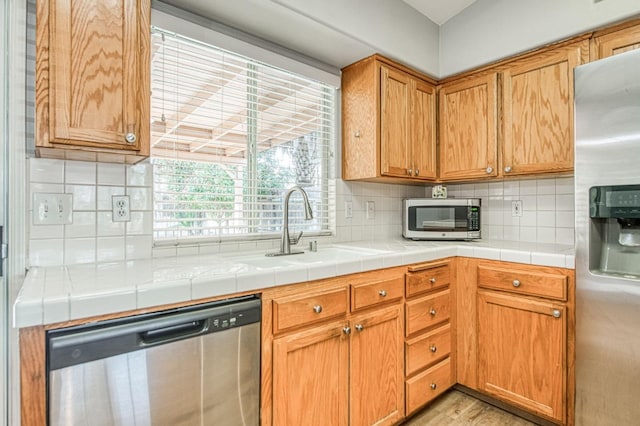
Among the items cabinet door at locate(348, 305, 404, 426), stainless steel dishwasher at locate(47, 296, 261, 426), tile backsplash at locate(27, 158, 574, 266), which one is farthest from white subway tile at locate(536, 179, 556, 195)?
stainless steel dishwasher at locate(47, 296, 261, 426)

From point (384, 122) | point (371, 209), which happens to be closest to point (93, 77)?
point (384, 122)

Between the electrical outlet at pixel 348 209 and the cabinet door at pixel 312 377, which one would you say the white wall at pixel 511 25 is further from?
the cabinet door at pixel 312 377

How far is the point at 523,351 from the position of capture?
1.83m

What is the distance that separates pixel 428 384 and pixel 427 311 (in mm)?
405

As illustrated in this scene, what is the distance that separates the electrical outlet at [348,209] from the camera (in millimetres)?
2368

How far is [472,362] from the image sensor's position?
2.03 m

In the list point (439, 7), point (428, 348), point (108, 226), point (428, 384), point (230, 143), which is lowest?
point (428, 384)

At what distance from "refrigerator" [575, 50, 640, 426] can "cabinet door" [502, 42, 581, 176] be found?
0.44 m

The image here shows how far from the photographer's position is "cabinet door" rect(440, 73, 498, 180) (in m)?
2.25

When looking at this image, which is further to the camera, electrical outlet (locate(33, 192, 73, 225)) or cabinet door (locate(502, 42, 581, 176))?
cabinet door (locate(502, 42, 581, 176))

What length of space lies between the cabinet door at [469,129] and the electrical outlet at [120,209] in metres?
2.02

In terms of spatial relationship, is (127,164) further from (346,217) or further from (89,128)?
(346,217)

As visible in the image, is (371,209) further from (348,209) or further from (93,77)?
(93,77)

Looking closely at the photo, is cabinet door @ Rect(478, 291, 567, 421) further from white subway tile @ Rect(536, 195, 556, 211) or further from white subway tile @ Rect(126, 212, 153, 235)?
white subway tile @ Rect(126, 212, 153, 235)
